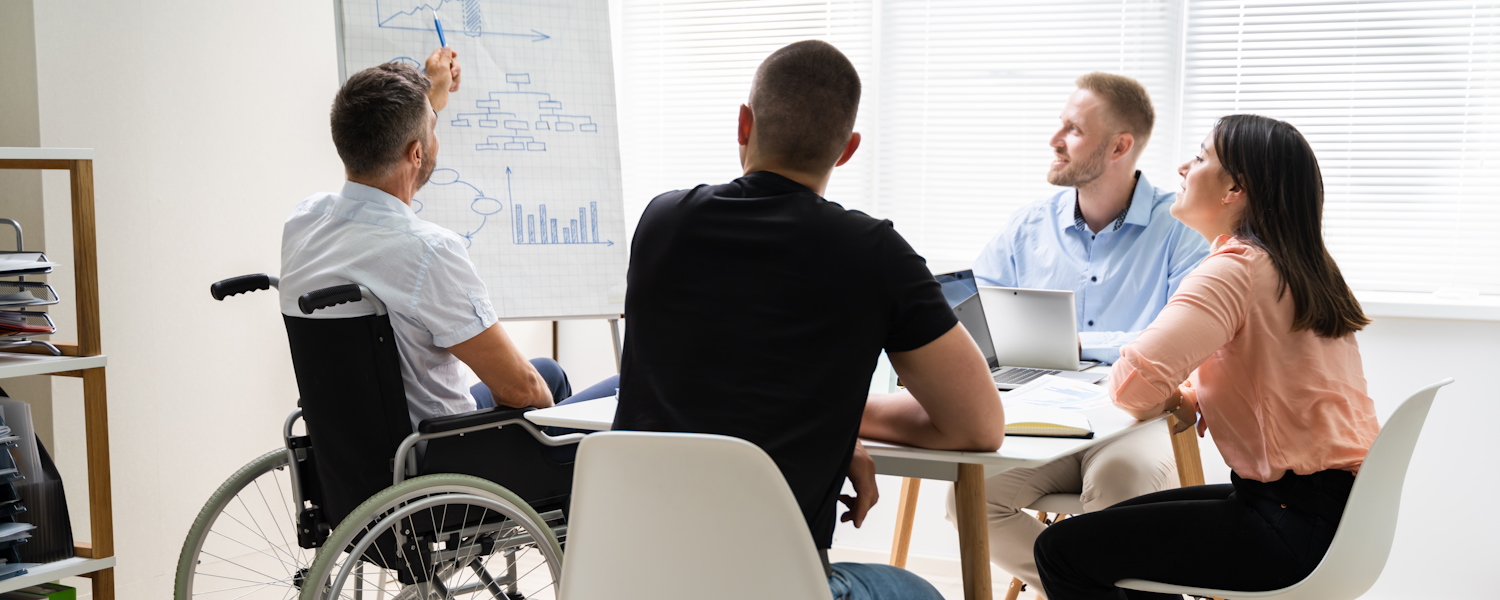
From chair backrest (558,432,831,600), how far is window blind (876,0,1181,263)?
88.8 inches

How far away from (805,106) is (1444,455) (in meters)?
2.50

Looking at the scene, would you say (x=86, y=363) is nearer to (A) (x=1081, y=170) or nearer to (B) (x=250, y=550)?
(B) (x=250, y=550)

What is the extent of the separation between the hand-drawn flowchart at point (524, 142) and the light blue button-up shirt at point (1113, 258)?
113 centimetres

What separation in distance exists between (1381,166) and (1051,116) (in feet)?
3.09

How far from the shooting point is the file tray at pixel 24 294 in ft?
5.67

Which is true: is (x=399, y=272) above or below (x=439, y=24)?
below

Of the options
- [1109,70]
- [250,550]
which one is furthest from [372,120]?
[1109,70]

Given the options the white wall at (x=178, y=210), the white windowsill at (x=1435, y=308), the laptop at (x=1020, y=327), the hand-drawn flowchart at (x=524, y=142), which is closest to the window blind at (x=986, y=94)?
the white windowsill at (x=1435, y=308)

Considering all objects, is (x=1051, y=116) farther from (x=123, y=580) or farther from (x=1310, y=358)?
(x=123, y=580)

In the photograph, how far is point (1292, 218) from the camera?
163 cm

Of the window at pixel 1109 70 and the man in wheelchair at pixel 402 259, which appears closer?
the man in wheelchair at pixel 402 259

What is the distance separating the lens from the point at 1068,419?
4.98ft

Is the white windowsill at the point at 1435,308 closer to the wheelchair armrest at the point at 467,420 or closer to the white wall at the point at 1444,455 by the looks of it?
the white wall at the point at 1444,455

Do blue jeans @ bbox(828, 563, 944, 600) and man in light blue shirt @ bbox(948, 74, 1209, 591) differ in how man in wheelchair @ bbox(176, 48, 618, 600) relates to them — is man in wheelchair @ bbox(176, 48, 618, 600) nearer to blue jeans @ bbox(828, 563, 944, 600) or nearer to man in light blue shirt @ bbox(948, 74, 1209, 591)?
blue jeans @ bbox(828, 563, 944, 600)
